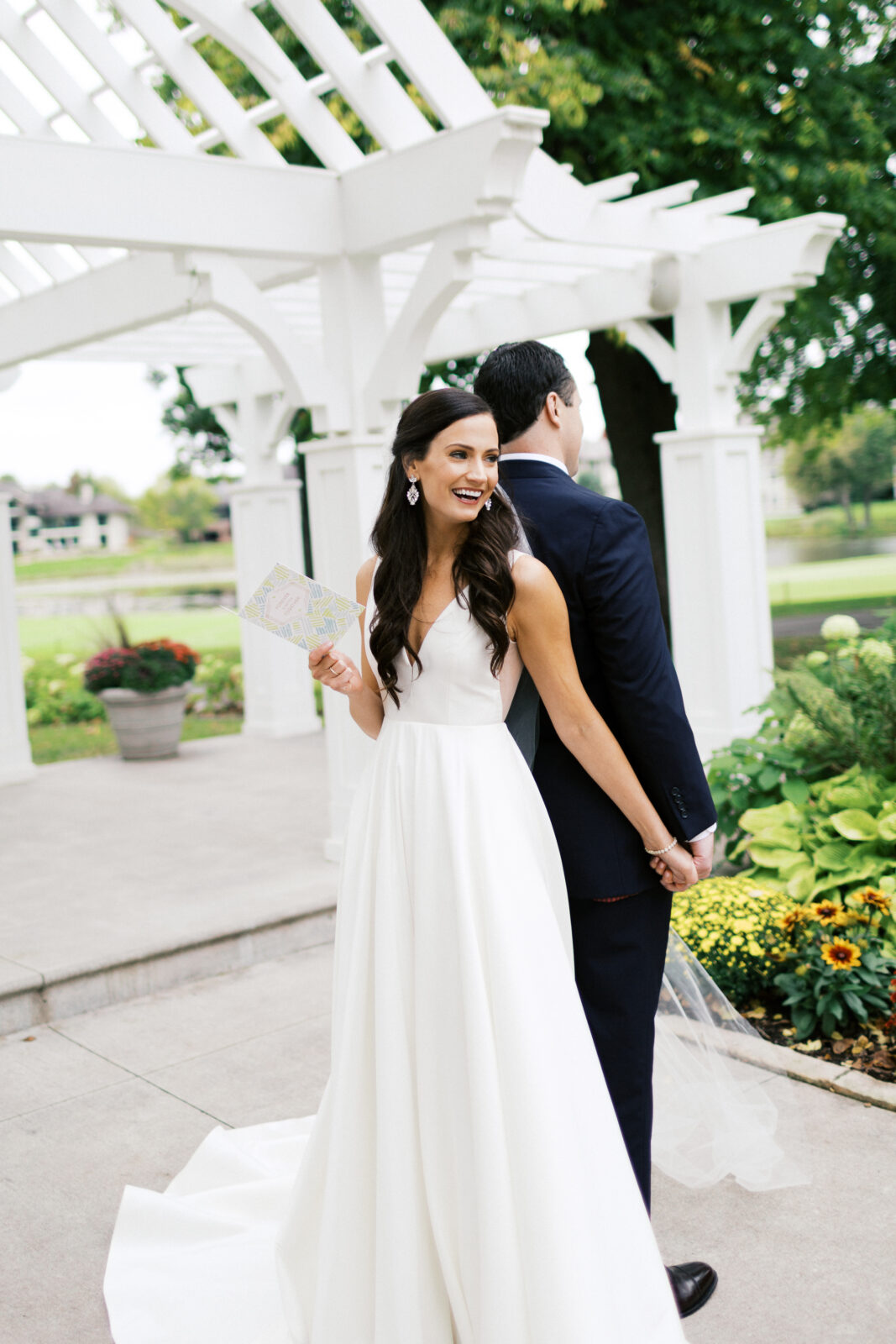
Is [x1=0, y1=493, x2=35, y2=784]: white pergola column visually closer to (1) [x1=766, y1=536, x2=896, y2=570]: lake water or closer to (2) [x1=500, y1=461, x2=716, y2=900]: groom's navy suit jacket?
(2) [x1=500, y1=461, x2=716, y2=900]: groom's navy suit jacket

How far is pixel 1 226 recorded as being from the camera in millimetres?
4598

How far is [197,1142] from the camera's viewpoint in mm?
3461

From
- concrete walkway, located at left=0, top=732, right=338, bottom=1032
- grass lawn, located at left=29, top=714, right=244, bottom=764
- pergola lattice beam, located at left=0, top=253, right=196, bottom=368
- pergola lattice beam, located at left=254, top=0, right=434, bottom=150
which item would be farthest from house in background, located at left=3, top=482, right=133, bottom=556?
pergola lattice beam, located at left=254, top=0, right=434, bottom=150

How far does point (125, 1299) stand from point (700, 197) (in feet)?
26.7

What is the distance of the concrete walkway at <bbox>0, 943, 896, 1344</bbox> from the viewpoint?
2.62 meters

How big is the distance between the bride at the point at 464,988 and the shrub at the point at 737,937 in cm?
181

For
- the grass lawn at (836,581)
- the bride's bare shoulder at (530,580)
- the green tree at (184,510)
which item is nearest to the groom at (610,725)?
the bride's bare shoulder at (530,580)

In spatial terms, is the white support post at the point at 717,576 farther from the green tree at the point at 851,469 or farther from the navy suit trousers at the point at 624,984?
the green tree at the point at 851,469

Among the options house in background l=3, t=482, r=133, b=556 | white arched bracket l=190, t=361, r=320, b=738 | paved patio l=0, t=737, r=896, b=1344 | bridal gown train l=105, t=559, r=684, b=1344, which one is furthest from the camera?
house in background l=3, t=482, r=133, b=556

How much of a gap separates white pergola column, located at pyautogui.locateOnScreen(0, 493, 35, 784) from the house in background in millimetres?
27153

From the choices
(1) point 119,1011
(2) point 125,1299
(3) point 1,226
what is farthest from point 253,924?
(3) point 1,226

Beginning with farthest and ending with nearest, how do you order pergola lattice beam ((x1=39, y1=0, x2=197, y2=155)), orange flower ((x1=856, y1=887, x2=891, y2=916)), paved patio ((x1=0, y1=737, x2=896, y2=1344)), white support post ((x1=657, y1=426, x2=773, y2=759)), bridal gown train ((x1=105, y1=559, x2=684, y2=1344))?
white support post ((x1=657, y1=426, x2=773, y2=759)) < pergola lattice beam ((x1=39, y1=0, x2=197, y2=155)) < orange flower ((x1=856, y1=887, x2=891, y2=916)) < paved patio ((x1=0, y1=737, x2=896, y2=1344)) < bridal gown train ((x1=105, y1=559, x2=684, y2=1344))

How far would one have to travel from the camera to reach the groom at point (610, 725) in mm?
2299

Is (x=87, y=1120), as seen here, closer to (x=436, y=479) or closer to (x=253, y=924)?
(x=253, y=924)
